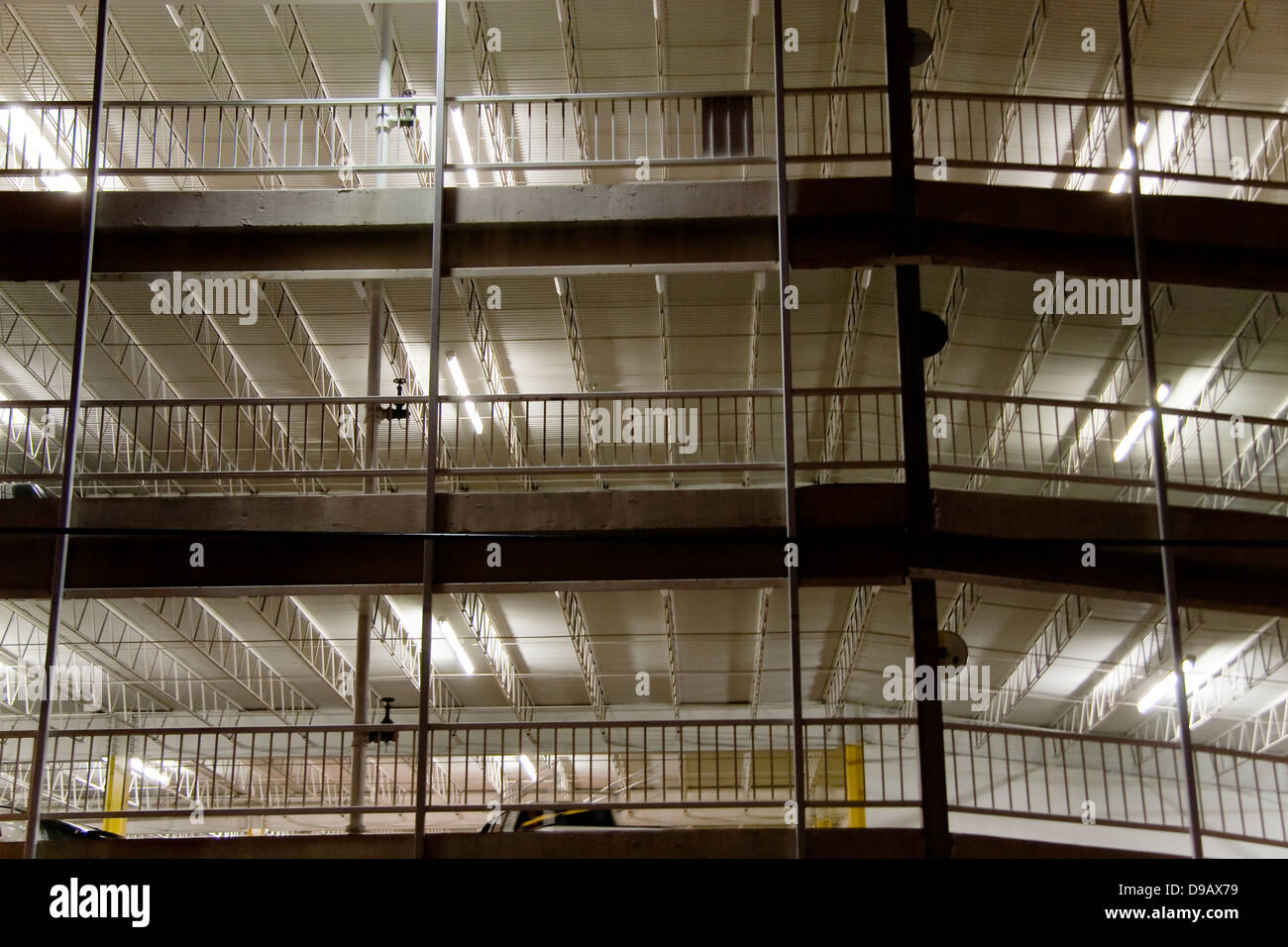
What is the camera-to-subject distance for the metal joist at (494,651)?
26562 mm

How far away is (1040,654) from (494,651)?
1197 centimetres

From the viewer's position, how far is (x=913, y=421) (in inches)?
502

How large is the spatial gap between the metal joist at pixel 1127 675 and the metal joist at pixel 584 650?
9975mm

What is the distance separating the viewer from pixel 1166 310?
21625 mm

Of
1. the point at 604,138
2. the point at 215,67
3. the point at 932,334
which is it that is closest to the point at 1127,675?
the point at 604,138

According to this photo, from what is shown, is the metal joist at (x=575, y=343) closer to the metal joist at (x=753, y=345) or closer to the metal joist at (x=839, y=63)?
the metal joist at (x=753, y=345)

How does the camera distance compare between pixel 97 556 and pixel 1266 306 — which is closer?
pixel 97 556

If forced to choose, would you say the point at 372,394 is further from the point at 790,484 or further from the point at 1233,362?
the point at 1233,362

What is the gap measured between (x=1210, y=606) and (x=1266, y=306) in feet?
33.8

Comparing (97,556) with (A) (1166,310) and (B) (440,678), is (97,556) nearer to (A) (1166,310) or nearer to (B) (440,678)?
(A) (1166,310)

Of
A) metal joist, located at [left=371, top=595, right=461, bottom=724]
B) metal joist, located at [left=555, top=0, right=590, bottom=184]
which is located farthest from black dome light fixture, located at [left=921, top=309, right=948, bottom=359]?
metal joist, located at [left=371, top=595, right=461, bottom=724]

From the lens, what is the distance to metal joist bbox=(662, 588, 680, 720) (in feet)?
89.1

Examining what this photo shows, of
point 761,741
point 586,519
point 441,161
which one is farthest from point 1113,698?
point 441,161

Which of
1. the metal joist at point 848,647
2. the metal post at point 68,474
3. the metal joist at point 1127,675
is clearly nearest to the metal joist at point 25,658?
the metal joist at point 848,647
